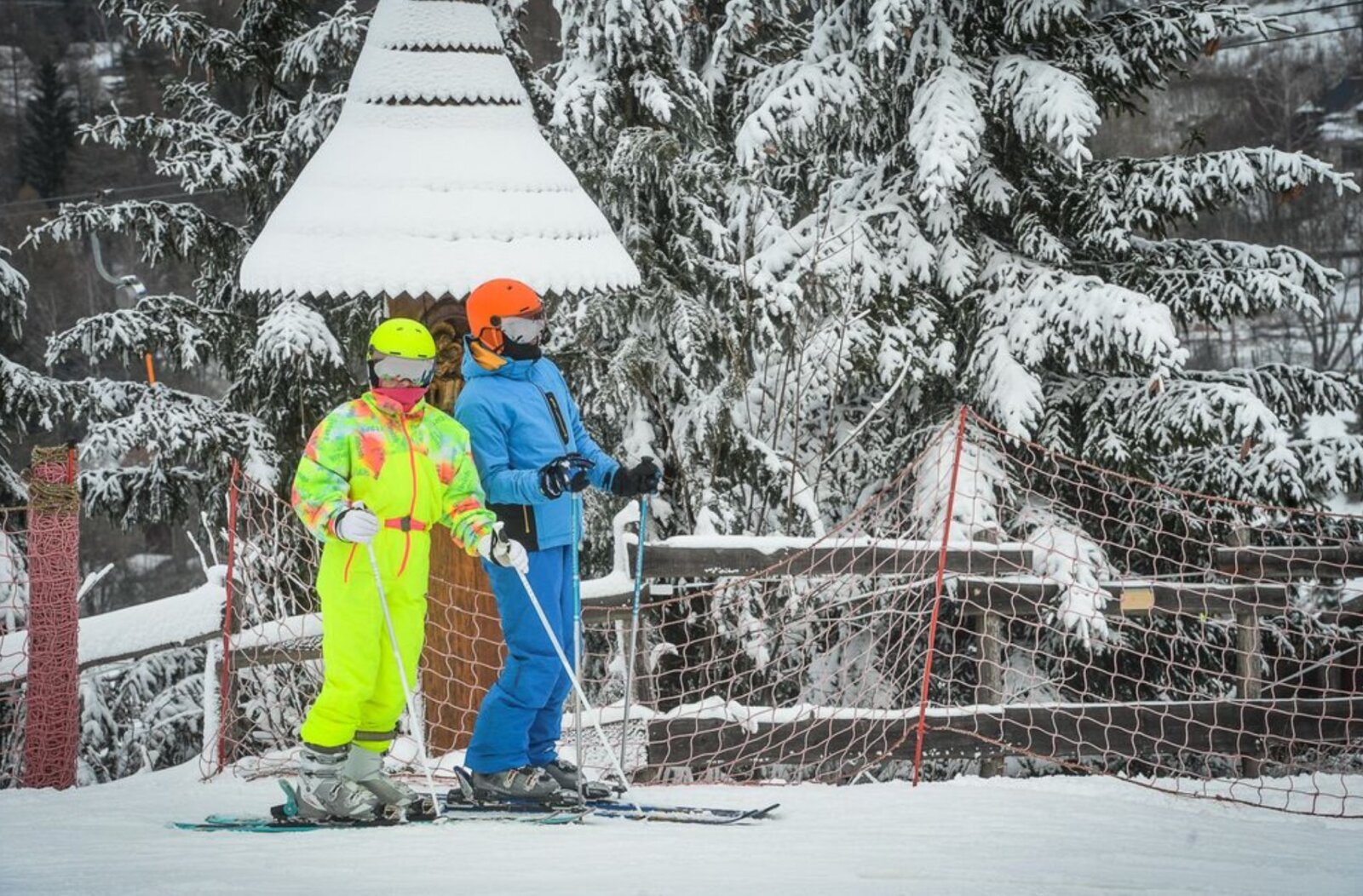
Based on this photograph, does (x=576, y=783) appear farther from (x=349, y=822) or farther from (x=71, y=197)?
(x=71, y=197)

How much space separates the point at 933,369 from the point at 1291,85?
32.1 m

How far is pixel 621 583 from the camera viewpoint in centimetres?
638

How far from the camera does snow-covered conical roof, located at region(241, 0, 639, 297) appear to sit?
567 cm

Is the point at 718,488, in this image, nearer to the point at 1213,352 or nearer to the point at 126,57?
the point at 1213,352

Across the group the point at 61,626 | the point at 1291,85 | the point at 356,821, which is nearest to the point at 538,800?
the point at 356,821

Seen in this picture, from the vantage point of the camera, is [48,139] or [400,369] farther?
[48,139]

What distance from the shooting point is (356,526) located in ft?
14.1

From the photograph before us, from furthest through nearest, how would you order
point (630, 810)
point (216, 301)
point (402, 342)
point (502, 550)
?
point (216, 301), point (630, 810), point (402, 342), point (502, 550)

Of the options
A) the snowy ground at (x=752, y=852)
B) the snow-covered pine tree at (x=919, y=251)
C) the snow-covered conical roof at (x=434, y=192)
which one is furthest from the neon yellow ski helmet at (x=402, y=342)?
the snow-covered pine tree at (x=919, y=251)

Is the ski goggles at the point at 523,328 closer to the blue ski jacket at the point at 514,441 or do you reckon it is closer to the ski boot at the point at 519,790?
the blue ski jacket at the point at 514,441

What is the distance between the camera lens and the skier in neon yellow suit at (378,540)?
181 inches

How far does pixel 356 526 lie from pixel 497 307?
3.14ft

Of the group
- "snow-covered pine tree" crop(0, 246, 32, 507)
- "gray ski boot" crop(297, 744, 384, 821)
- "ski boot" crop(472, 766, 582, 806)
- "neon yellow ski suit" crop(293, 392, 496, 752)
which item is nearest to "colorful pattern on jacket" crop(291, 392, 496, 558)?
"neon yellow ski suit" crop(293, 392, 496, 752)

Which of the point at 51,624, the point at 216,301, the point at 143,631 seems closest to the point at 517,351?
the point at 143,631
